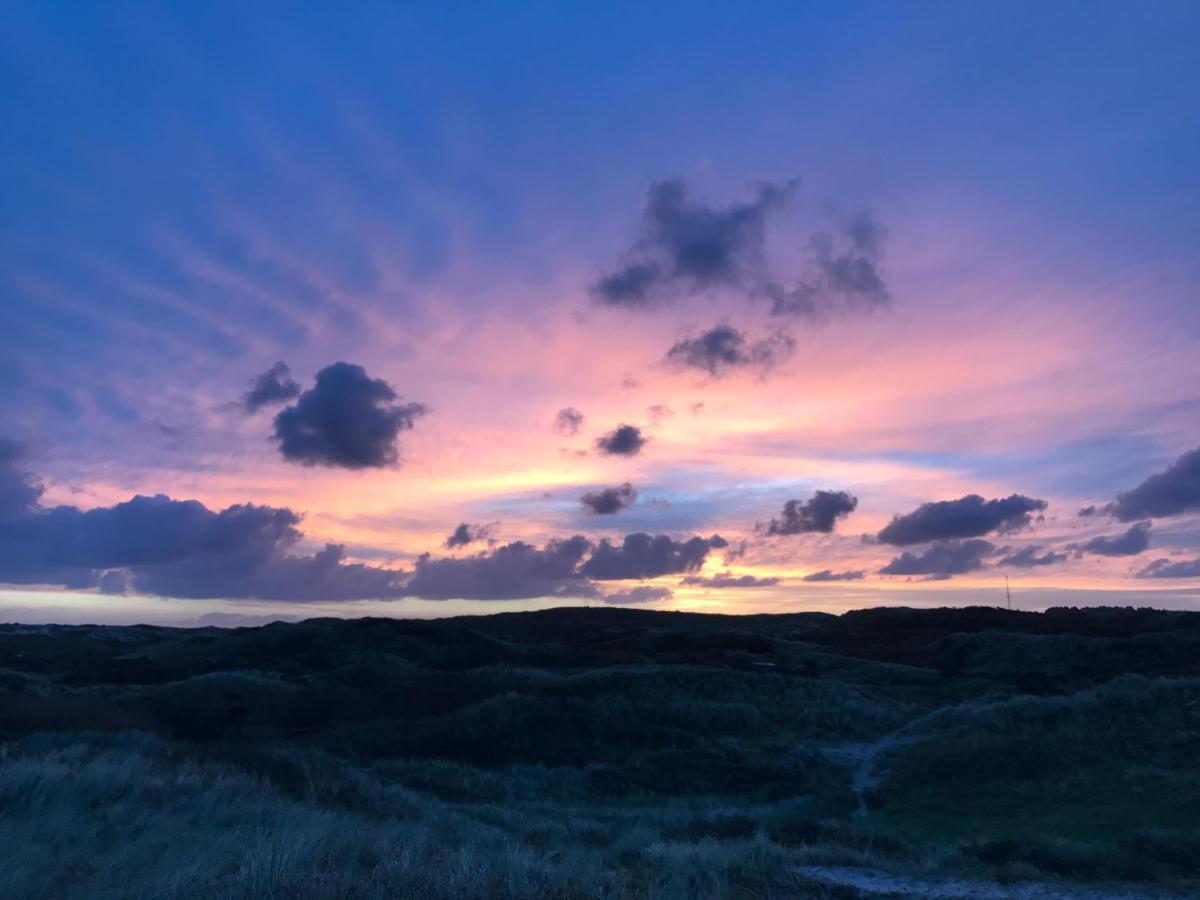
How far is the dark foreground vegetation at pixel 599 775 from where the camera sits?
10383 millimetres

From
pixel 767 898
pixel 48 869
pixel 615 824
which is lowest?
pixel 615 824

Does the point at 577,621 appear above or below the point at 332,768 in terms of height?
above

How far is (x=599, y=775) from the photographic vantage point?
28.7m

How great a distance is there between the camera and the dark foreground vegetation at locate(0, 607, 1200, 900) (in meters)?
10.4

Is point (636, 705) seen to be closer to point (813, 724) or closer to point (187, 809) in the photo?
point (813, 724)

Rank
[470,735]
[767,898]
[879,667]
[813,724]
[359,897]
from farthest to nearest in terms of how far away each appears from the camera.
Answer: [879,667], [813,724], [470,735], [767,898], [359,897]

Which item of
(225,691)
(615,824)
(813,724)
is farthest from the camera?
(225,691)

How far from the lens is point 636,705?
1527 inches

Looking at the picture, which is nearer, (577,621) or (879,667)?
(879,667)

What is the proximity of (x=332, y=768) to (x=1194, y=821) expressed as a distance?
66.6 feet

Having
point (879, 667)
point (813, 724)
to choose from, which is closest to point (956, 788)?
point (813, 724)

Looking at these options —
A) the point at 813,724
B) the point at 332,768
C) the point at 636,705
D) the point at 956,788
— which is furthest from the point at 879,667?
the point at 332,768

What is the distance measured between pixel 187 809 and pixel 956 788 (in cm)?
2230

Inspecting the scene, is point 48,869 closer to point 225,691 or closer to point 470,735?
point 470,735
